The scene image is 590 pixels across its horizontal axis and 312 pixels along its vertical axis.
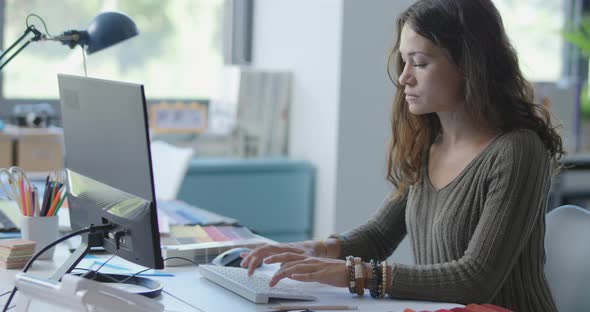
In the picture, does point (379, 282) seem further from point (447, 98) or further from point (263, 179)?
point (263, 179)

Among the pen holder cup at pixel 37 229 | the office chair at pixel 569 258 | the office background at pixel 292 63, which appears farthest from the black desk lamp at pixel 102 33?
the office background at pixel 292 63

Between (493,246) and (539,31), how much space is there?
3.34m

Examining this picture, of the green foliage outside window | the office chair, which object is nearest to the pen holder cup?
the office chair

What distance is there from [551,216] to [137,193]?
0.98 metres

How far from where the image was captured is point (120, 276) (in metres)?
1.70

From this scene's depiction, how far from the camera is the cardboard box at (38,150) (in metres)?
→ 3.19

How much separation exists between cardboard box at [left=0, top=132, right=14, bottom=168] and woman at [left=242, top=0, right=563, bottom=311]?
5.43 feet

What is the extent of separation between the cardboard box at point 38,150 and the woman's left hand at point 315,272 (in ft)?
6.01

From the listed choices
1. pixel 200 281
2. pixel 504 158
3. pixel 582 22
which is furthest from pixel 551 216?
pixel 582 22

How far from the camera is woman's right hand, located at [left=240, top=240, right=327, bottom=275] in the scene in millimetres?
1710

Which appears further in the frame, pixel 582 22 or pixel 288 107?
pixel 582 22

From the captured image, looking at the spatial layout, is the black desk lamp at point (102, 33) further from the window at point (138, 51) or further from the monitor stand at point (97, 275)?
the window at point (138, 51)

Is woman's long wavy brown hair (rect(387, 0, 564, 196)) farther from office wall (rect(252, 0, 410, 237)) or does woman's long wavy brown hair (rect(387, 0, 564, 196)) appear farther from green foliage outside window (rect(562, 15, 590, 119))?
green foliage outside window (rect(562, 15, 590, 119))

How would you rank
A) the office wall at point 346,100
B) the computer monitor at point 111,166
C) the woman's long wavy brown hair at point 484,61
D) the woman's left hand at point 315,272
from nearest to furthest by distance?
the computer monitor at point 111,166 < the woman's left hand at point 315,272 < the woman's long wavy brown hair at point 484,61 < the office wall at point 346,100
